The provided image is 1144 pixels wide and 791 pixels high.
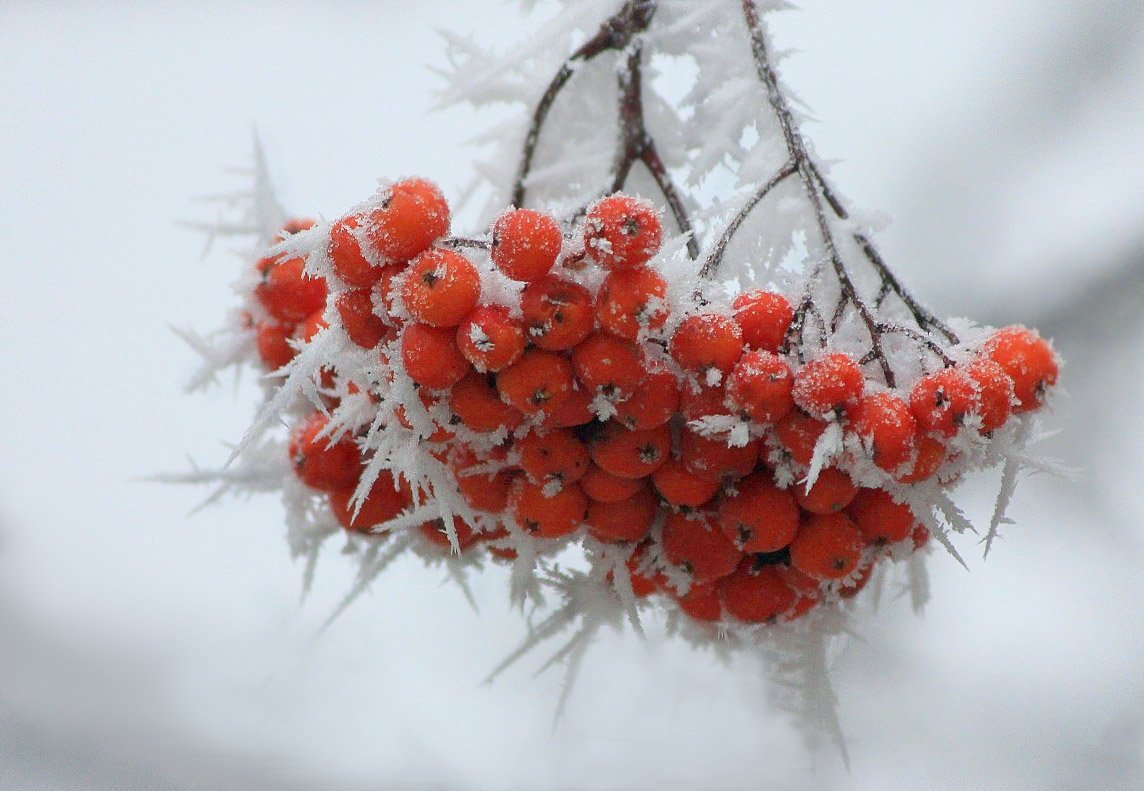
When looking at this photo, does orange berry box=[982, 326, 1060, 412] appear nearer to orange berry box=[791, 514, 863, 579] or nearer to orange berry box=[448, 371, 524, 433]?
orange berry box=[791, 514, 863, 579]

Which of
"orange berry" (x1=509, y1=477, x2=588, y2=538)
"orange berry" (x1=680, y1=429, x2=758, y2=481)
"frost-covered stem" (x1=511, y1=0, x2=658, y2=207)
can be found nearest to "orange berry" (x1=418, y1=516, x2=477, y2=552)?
"orange berry" (x1=509, y1=477, x2=588, y2=538)

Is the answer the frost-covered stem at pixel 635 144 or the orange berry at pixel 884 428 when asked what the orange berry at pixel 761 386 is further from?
the frost-covered stem at pixel 635 144

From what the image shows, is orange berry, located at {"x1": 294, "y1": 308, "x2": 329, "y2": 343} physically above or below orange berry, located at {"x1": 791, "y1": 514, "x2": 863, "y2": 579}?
above

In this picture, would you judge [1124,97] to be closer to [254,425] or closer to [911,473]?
[911,473]

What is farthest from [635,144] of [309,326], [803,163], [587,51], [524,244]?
[524,244]

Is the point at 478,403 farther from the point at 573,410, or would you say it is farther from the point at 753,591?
the point at 753,591
